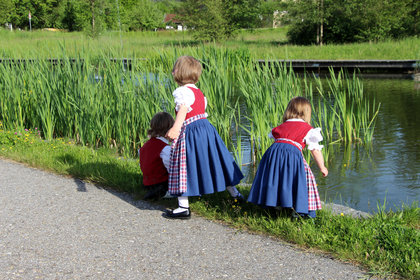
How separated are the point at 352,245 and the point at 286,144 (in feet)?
2.95

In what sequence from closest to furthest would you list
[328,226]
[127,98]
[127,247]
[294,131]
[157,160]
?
[127,247], [328,226], [294,131], [157,160], [127,98]

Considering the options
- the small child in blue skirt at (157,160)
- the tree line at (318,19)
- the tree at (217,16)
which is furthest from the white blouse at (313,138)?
the tree line at (318,19)

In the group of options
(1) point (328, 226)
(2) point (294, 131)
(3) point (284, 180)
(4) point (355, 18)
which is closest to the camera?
(1) point (328, 226)

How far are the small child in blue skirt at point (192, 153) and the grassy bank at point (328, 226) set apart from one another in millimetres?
222

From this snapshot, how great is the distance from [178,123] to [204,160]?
1.25 feet

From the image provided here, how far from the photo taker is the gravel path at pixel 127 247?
2.77 meters

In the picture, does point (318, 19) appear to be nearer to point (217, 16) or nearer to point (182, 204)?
point (217, 16)

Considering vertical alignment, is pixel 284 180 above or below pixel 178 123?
below

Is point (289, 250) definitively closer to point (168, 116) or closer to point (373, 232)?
point (373, 232)

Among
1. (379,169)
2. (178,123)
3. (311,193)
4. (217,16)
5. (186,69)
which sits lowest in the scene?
(379,169)

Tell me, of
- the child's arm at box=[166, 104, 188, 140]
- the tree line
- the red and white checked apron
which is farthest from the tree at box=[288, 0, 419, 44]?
the child's arm at box=[166, 104, 188, 140]

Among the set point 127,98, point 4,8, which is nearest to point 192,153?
point 127,98

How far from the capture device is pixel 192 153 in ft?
12.1

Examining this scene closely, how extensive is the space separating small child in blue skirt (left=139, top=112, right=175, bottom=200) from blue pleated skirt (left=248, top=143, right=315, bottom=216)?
104 centimetres
